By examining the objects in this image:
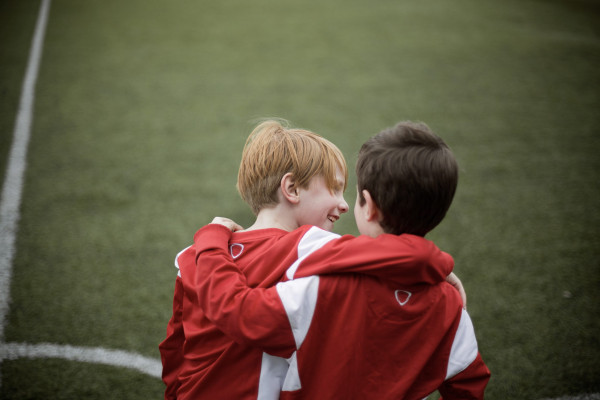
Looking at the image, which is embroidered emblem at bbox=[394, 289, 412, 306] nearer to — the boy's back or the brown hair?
the boy's back

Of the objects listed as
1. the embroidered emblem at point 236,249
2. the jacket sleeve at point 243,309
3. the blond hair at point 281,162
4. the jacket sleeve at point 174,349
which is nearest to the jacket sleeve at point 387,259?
the jacket sleeve at point 243,309

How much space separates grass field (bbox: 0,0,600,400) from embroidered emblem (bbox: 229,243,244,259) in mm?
1144

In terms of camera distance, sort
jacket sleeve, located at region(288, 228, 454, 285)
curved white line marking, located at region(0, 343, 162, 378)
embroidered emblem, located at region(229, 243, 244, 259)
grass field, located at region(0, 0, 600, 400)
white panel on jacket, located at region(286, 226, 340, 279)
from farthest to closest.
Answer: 1. grass field, located at region(0, 0, 600, 400)
2. curved white line marking, located at region(0, 343, 162, 378)
3. embroidered emblem, located at region(229, 243, 244, 259)
4. white panel on jacket, located at region(286, 226, 340, 279)
5. jacket sleeve, located at region(288, 228, 454, 285)

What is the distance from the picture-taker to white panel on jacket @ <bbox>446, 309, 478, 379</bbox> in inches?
44.0

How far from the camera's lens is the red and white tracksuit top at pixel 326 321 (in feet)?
3.30

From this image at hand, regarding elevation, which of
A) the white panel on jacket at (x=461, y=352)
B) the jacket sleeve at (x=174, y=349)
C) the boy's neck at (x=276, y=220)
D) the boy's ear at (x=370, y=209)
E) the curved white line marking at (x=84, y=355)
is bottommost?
the curved white line marking at (x=84, y=355)

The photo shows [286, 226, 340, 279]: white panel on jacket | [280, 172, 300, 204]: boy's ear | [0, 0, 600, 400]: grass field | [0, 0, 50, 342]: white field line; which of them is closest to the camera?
Answer: [286, 226, 340, 279]: white panel on jacket

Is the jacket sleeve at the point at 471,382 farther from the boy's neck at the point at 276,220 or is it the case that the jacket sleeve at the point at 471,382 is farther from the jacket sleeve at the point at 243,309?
the boy's neck at the point at 276,220

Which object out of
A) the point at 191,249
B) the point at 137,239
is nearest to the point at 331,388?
the point at 191,249

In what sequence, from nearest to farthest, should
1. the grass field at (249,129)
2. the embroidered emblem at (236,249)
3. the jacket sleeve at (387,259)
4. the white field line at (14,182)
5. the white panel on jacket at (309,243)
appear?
the jacket sleeve at (387,259)
the white panel on jacket at (309,243)
the embroidered emblem at (236,249)
the grass field at (249,129)
the white field line at (14,182)

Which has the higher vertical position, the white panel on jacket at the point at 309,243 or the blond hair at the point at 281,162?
the blond hair at the point at 281,162

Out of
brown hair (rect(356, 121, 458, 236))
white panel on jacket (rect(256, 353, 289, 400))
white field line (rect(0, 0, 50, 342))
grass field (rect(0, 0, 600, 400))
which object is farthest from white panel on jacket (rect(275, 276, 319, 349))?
white field line (rect(0, 0, 50, 342))

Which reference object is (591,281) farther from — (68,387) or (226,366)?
(68,387)

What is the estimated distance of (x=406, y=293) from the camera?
1.05 m
